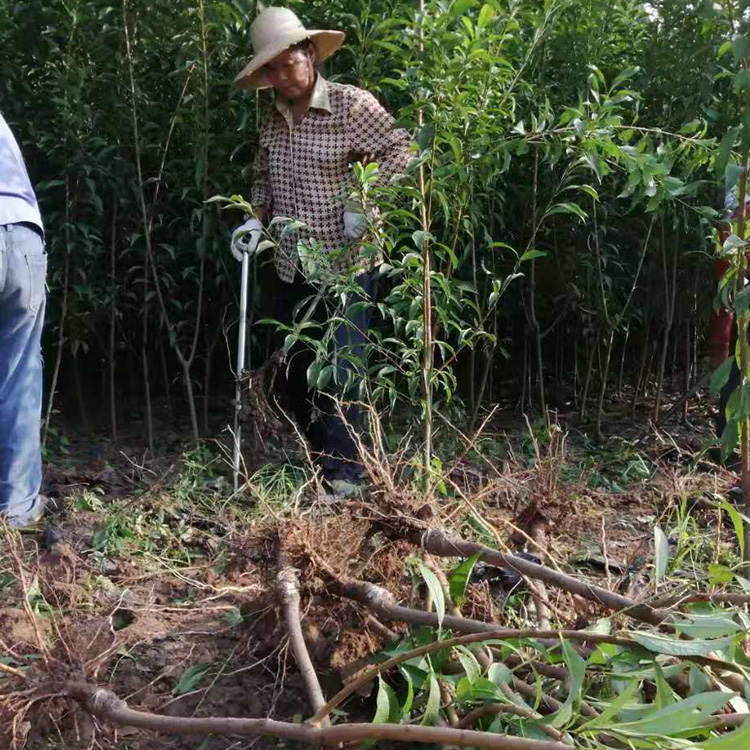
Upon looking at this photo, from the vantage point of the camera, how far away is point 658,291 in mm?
4844

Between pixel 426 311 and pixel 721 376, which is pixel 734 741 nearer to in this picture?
pixel 721 376

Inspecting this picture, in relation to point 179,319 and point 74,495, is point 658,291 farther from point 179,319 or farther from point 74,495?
point 74,495

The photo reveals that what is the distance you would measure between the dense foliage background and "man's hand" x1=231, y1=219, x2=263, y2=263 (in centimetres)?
41

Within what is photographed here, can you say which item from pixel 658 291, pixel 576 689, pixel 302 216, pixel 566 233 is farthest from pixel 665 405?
pixel 576 689

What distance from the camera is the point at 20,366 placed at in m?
3.25

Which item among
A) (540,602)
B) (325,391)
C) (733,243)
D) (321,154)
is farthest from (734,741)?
(321,154)

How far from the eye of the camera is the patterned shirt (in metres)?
3.42

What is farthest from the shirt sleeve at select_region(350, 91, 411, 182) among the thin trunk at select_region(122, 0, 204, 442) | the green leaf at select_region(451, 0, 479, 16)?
the green leaf at select_region(451, 0, 479, 16)

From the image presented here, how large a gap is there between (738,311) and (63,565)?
78.5 inches

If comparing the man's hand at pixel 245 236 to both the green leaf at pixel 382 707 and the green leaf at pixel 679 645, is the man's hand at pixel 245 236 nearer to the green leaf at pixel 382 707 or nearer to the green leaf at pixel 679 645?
the green leaf at pixel 382 707

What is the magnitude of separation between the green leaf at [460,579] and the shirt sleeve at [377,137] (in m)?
1.92

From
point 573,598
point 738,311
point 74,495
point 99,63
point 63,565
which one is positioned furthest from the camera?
point 99,63

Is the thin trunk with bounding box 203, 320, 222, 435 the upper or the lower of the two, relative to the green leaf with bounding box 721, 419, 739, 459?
lower

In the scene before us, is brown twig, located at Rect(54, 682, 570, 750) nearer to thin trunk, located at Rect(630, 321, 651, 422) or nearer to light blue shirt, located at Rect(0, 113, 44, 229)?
light blue shirt, located at Rect(0, 113, 44, 229)
